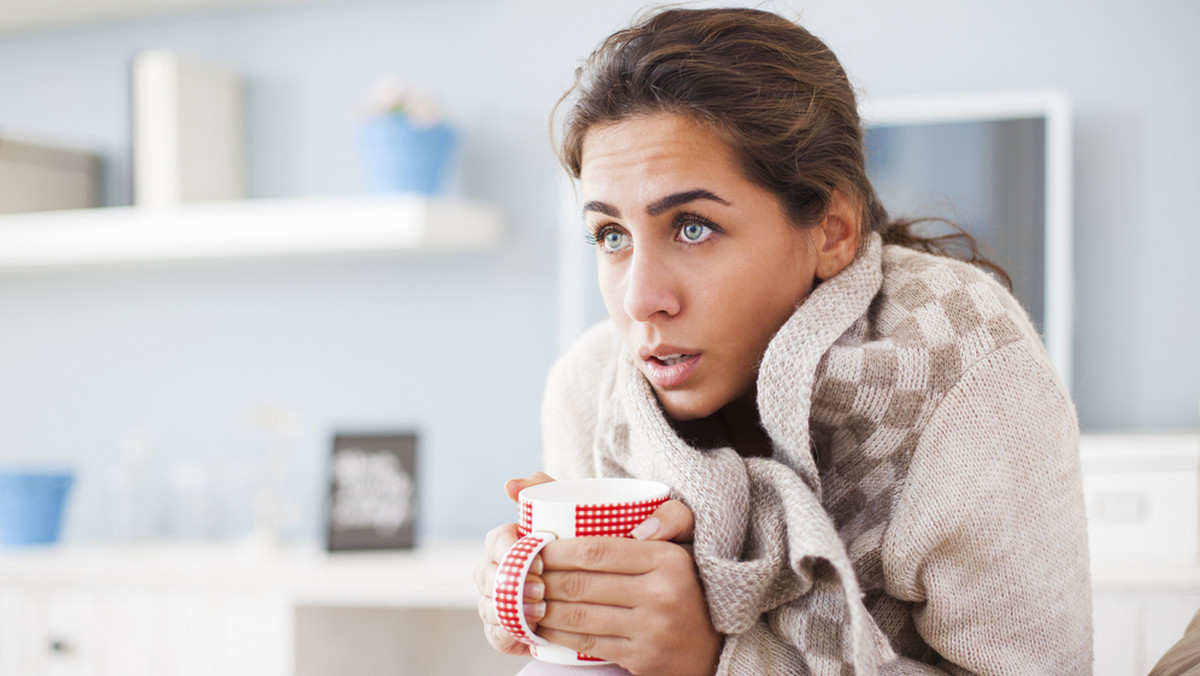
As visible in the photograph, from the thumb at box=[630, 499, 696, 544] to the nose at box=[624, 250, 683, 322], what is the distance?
14 centimetres

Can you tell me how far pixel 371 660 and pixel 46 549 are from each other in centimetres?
78

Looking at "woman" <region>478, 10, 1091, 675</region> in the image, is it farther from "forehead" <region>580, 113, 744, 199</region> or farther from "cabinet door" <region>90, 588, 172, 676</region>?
"cabinet door" <region>90, 588, 172, 676</region>

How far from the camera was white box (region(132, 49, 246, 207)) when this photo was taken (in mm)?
2078

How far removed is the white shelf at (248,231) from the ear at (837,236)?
1.24m

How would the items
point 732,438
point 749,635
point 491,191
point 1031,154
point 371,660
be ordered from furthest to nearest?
point 491,191 < point 371,660 < point 1031,154 < point 732,438 < point 749,635

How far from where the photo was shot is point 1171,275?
5.81ft

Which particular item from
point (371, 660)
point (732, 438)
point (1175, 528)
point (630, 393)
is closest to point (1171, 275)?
point (1175, 528)

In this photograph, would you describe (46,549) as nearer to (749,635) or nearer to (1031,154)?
(749,635)

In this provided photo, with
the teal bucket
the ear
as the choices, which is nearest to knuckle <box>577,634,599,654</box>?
the ear

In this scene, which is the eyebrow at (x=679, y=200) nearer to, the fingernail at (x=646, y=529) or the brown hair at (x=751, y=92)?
the brown hair at (x=751, y=92)

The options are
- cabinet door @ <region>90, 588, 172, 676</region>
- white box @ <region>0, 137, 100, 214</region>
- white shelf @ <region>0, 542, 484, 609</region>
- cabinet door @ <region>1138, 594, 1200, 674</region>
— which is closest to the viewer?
cabinet door @ <region>1138, 594, 1200, 674</region>

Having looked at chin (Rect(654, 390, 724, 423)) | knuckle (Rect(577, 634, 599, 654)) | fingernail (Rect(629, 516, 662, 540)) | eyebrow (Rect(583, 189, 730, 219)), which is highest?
eyebrow (Rect(583, 189, 730, 219))

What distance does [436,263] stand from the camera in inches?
86.0

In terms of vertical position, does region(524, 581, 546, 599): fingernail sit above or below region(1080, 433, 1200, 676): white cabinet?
above
